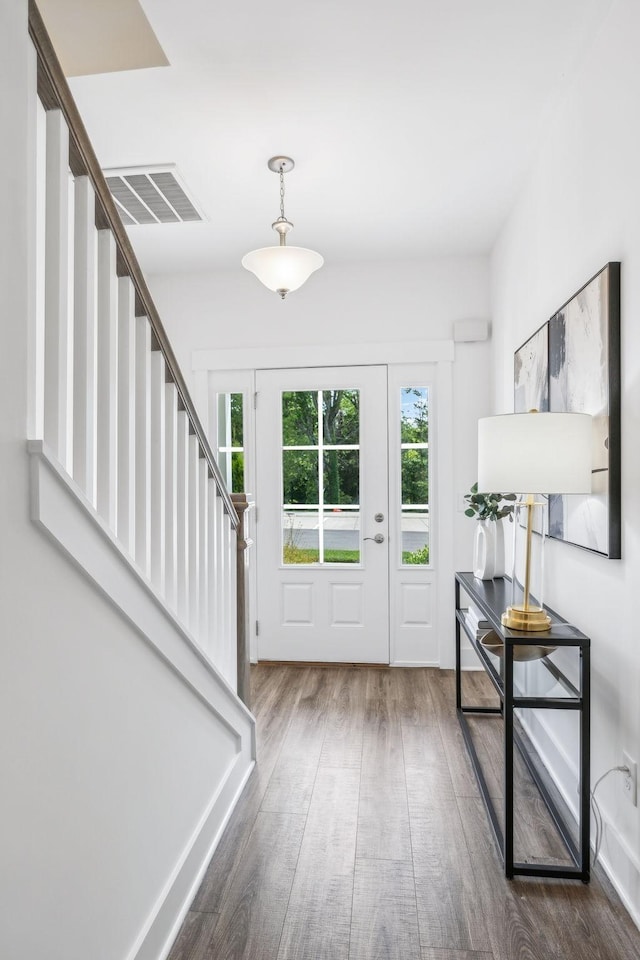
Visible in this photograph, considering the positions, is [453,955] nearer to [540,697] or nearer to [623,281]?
[540,697]

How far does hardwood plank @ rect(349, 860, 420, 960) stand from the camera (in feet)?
5.17

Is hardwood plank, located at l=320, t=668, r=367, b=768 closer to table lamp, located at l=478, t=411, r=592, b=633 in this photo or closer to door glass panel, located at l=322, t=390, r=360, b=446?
table lamp, located at l=478, t=411, r=592, b=633

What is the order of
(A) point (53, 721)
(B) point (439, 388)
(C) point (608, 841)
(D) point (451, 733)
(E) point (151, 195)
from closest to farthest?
(A) point (53, 721)
(C) point (608, 841)
(D) point (451, 733)
(E) point (151, 195)
(B) point (439, 388)

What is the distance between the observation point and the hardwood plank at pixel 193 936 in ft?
5.12

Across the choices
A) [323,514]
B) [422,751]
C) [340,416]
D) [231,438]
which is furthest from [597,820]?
[231,438]

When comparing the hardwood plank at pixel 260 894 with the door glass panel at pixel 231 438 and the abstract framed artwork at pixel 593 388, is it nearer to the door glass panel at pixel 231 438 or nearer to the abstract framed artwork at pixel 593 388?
the abstract framed artwork at pixel 593 388

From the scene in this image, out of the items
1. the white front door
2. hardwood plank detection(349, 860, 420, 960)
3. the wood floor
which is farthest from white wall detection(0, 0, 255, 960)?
the white front door

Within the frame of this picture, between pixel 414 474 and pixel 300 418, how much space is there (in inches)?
33.9

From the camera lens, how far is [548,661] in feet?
7.23

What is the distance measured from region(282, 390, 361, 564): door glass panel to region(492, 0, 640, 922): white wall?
166 centimetres

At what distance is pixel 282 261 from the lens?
265cm

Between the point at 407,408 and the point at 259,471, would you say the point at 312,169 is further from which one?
the point at 259,471

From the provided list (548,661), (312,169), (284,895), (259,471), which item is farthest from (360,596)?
(312,169)

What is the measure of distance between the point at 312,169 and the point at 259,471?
194cm
